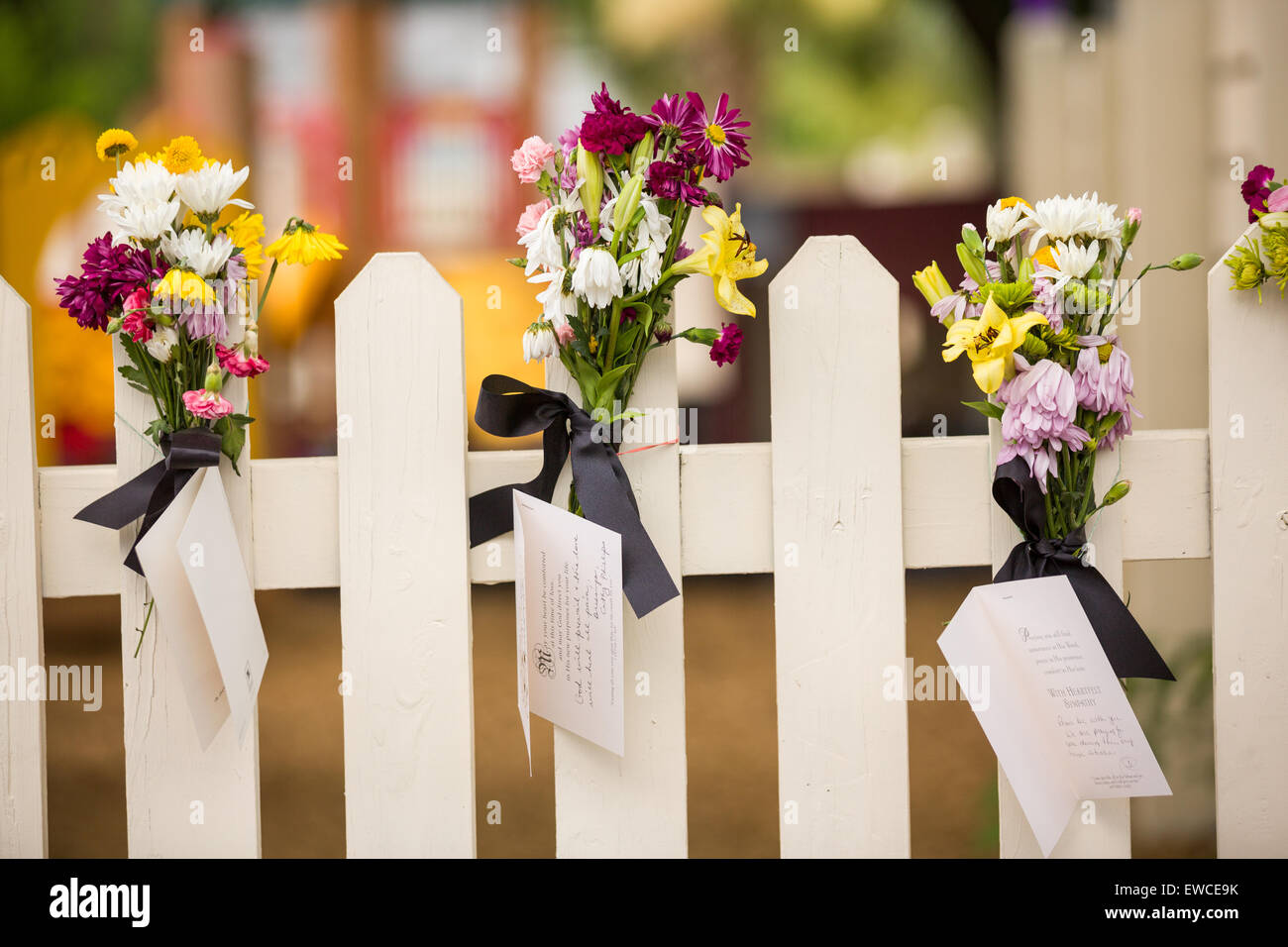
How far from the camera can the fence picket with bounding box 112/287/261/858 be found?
32.0 inches

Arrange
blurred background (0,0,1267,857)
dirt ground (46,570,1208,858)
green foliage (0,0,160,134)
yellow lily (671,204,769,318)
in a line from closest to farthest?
yellow lily (671,204,769,318)
dirt ground (46,570,1208,858)
blurred background (0,0,1267,857)
green foliage (0,0,160,134)

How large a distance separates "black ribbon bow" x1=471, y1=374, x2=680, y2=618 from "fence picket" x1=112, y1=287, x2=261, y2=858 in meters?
0.21

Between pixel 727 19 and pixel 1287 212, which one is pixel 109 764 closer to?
pixel 1287 212

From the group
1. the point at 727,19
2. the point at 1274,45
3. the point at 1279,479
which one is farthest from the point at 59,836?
the point at 727,19

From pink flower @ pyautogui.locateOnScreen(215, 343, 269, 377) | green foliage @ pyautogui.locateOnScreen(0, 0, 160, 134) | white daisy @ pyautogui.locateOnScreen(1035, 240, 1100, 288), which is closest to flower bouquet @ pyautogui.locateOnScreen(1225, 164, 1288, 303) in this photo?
white daisy @ pyautogui.locateOnScreen(1035, 240, 1100, 288)

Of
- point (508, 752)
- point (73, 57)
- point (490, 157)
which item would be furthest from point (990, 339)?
point (73, 57)

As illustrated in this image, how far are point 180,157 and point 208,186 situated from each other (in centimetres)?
4

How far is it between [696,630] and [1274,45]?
6.57 feet

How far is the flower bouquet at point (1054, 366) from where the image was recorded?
2.52 feet

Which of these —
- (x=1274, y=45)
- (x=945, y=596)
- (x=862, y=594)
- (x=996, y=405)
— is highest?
(x=1274, y=45)

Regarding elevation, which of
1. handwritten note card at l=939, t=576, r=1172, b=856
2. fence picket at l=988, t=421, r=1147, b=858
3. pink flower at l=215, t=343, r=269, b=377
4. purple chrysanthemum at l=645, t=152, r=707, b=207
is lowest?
fence picket at l=988, t=421, r=1147, b=858

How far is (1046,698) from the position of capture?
800mm

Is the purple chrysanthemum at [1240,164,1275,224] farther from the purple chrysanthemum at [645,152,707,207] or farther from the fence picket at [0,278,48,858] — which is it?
the fence picket at [0,278,48,858]
